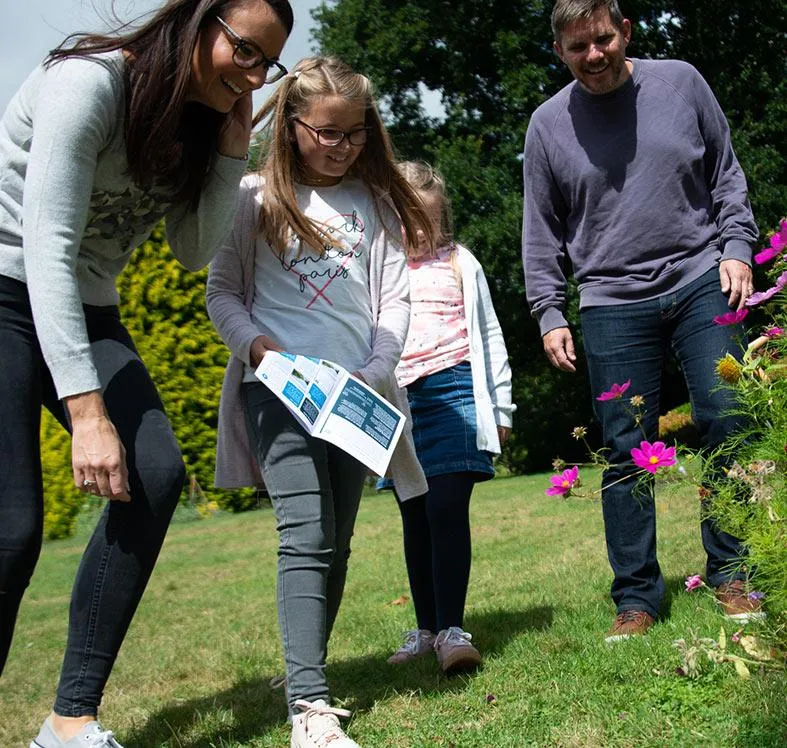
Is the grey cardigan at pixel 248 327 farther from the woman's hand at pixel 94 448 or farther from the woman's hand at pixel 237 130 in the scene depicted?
the woman's hand at pixel 94 448

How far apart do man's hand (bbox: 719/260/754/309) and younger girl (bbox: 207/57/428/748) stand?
3.53 feet

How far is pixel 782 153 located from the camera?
1623 cm

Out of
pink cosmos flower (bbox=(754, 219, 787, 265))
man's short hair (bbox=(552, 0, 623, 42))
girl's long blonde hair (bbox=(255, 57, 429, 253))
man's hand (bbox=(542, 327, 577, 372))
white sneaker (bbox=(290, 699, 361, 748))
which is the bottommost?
white sneaker (bbox=(290, 699, 361, 748))

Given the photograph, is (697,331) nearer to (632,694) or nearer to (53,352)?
(632,694)

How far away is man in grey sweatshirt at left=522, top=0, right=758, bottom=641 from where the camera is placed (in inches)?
142

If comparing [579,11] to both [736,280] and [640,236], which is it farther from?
[736,280]

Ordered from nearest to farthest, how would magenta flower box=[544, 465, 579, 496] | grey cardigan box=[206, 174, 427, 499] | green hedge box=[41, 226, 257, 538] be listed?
1. magenta flower box=[544, 465, 579, 496]
2. grey cardigan box=[206, 174, 427, 499]
3. green hedge box=[41, 226, 257, 538]

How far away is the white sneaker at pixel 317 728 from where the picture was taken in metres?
2.59

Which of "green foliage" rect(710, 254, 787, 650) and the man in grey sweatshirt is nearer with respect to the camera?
"green foliage" rect(710, 254, 787, 650)

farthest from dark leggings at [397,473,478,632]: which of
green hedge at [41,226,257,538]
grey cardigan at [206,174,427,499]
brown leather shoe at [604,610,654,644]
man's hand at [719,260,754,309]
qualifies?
green hedge at [41,226,257,538]

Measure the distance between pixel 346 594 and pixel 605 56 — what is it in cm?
335

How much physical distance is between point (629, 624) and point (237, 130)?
6.83ft

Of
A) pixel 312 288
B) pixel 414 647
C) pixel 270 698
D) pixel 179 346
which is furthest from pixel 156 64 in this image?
pixel 179 346

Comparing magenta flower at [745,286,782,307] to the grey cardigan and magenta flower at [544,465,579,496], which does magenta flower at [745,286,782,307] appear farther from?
the grey cardigan
